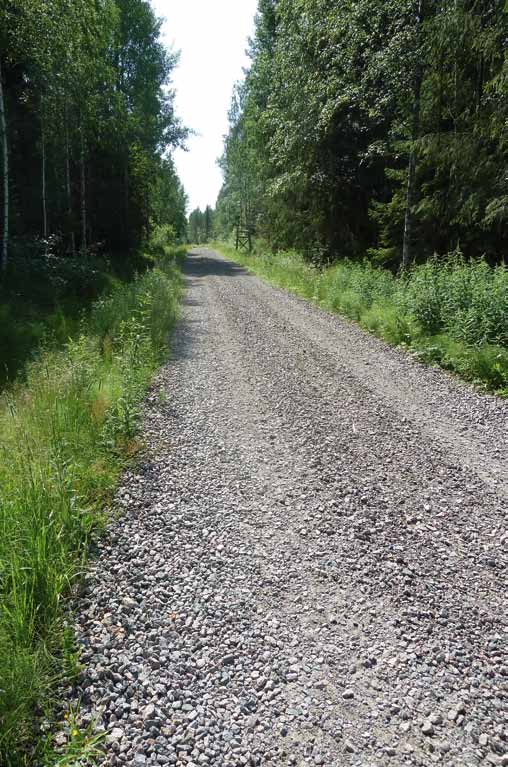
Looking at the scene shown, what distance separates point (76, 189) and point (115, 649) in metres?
20.2

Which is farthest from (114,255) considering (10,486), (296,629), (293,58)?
(296,629)

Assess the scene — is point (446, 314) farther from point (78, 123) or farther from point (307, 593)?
point (78, 123)

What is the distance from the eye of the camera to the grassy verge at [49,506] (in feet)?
6.39

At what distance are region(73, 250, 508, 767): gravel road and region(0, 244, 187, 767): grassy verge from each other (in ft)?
0.62

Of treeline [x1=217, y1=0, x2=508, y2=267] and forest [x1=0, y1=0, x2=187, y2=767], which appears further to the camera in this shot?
treeline [x1=217, y1=0, x2=508, y2=267]

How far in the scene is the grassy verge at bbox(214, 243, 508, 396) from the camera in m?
6.73

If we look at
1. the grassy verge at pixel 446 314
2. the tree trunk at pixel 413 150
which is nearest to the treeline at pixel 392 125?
the tree trunk at pixel 413 150

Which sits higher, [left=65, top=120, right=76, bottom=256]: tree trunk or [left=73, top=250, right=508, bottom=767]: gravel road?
[left=65, top=120, right=76, bottom=256]: tree trunk

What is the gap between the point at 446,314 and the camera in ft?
26.4

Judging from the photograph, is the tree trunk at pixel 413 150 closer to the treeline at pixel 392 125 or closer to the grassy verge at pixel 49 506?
the treeline at pixel 392 125

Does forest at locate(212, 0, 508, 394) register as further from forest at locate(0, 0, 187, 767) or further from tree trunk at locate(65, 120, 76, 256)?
tree trunk at locate(65, 120, 76, 256)

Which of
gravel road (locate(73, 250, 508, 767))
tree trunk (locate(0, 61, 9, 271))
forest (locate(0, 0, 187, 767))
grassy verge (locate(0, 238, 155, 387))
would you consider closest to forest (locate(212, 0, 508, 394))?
gravel road (locate(73, 250, 508, 767))

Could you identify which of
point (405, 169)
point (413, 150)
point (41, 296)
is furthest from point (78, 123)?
point (413, 150)

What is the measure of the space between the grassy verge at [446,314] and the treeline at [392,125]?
4.66 ft
